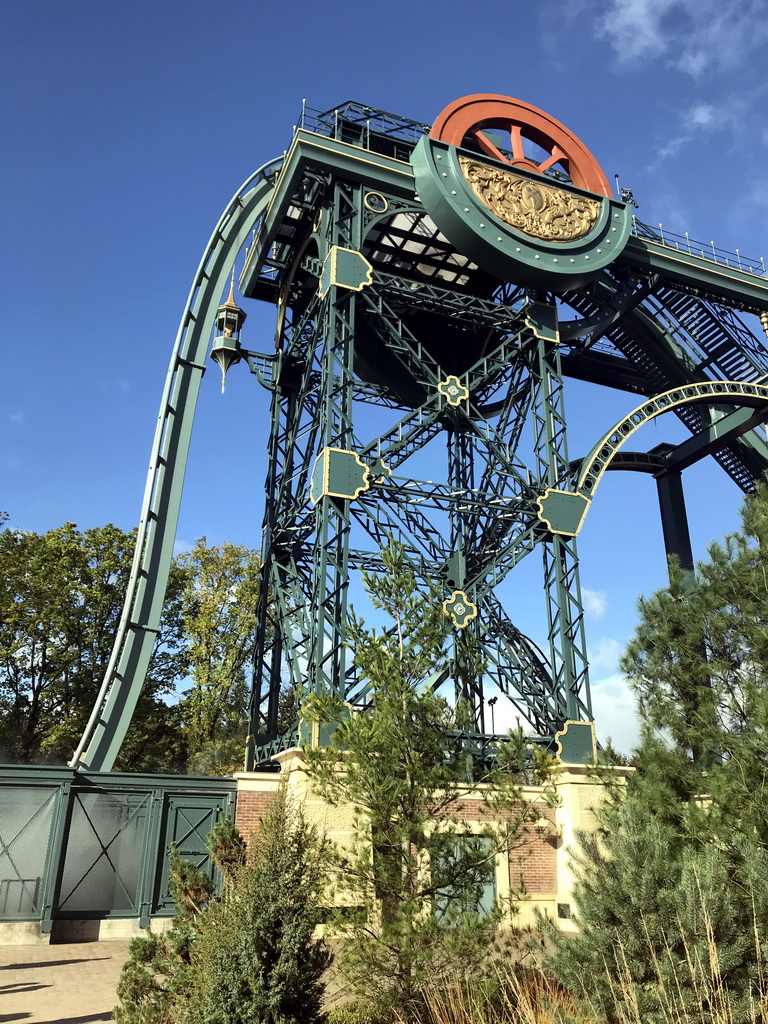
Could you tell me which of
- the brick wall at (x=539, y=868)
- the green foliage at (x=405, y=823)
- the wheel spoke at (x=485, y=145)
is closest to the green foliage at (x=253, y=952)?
the green foliage at (x=405, y=823)

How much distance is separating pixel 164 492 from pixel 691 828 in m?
16.4

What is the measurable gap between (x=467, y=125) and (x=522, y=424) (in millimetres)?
8228

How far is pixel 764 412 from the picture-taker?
25.9 m

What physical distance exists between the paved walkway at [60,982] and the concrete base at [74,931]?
250 millimetres

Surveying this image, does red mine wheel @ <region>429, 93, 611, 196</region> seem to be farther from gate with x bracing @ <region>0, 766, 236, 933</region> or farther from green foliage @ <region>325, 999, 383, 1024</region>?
green foliage @ <region>325, 999, 383, 1024</region>

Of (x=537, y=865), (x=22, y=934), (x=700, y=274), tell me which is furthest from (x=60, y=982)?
(x=700, y=274)

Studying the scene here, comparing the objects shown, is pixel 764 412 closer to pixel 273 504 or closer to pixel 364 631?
pixel 273 504

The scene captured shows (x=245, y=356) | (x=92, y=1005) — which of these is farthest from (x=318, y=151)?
(x=92, y=1005)

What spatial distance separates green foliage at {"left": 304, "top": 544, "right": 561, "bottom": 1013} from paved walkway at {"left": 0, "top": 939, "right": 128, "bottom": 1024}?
3.56 m

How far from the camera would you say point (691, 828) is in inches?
327

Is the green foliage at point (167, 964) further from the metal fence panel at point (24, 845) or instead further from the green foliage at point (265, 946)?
the metal fence panel at point (24, 845)

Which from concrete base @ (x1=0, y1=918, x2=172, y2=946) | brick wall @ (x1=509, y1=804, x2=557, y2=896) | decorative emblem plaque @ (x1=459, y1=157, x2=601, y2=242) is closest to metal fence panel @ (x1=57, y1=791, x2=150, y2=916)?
concrete base @ (x1=0, y1=918, x2=172, y2=946)

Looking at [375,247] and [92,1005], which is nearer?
[92,1005]

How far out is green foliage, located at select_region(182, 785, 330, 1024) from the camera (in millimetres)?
6773
